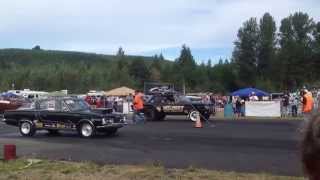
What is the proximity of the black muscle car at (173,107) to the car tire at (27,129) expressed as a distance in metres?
11.1

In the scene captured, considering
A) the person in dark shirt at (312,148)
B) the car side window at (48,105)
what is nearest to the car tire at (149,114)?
the car side window at (48,105)

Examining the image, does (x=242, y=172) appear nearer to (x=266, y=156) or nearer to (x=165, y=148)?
(x=266, y=156)

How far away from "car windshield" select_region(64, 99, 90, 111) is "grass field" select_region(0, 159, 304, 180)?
8.94 meters

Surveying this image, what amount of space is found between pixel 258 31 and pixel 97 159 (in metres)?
115

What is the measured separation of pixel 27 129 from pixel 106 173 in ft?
37.9

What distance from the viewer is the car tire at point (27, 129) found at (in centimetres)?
A: 2222

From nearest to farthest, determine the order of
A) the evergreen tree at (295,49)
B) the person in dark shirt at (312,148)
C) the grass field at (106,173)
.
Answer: the person in dark shirt at (312,148)
the grass field at (106,173)
the evergreen tree at (295,49)

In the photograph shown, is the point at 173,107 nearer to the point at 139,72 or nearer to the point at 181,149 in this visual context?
the point at 181,149

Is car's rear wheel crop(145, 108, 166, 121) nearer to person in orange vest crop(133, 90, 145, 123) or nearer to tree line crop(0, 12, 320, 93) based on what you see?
person in orange vest crop(133, 90, 145, 123)

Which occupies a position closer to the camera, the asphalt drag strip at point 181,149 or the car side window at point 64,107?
the asphalt drag strip at point 181,149

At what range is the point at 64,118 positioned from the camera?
71.2 feet

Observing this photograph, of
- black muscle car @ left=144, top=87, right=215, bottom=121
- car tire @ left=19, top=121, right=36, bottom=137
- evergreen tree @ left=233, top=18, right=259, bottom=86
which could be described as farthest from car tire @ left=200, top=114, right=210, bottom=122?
evergreen tree @ left=233, top=18, right=259, bottom=86

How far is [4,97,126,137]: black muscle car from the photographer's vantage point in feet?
69.5

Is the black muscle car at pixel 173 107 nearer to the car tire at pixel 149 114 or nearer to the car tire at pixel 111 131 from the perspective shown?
the car tire at pixel 149 114
